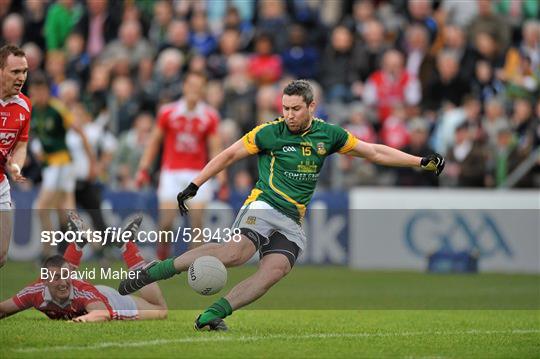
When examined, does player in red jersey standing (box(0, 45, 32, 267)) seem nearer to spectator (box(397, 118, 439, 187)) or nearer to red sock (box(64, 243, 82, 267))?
red sock (box(64, 243, 82, 267))

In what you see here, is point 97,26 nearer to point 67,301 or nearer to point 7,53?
point 67,301

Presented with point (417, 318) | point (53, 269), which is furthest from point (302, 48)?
point (53, 269)

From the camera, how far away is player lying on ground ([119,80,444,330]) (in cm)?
1092

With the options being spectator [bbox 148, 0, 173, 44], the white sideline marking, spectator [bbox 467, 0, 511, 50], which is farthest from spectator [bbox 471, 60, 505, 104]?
the white sideline marking

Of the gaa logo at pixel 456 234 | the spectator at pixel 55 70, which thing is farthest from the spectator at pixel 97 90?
the gaa logo at pixel 456 234

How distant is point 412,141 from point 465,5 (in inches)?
183

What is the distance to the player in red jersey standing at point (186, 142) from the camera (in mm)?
18016

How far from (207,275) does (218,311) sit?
0.33m

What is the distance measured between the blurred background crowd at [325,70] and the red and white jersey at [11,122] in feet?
30.7

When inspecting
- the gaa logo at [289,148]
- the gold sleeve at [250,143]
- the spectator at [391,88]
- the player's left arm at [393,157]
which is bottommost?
the player's left arm at [393,157]

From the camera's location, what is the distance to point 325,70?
23516 mm

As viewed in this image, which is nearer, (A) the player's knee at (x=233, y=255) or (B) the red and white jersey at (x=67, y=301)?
(A) the player's knee at (x=233, y=255)

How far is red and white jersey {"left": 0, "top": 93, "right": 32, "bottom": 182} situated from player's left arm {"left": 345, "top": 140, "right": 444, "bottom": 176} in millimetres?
2921

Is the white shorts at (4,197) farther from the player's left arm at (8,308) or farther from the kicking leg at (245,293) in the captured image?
the kicking leg at (245,293)
